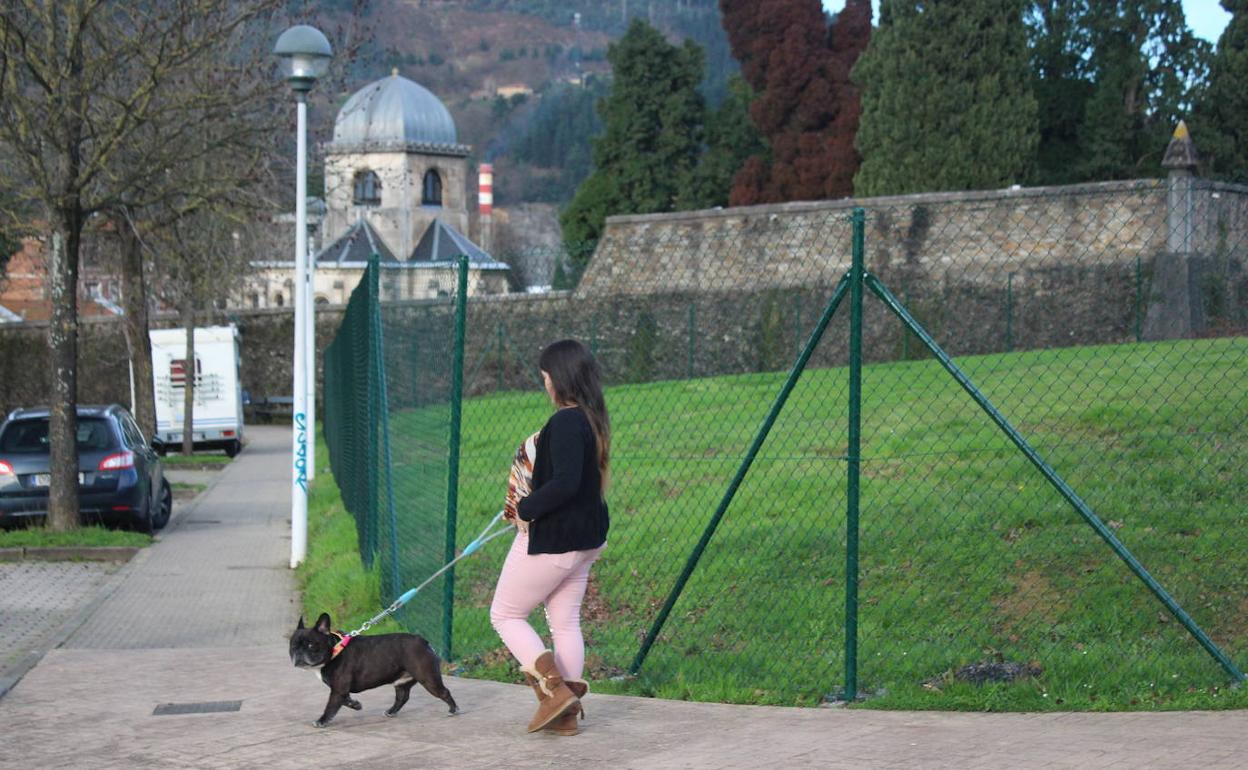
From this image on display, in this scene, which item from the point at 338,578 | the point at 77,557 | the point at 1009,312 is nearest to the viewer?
the point at 338,578

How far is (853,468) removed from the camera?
7020mm

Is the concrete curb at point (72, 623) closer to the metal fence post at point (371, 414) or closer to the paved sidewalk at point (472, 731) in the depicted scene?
the paved sidewalk at point (472, 731)

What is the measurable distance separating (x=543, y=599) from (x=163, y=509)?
13.2m

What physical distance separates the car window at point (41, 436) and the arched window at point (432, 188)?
246ft

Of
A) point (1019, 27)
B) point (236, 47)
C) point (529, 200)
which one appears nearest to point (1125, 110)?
point (1019, 27)

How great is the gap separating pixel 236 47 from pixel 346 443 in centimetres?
577

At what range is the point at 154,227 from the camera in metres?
20.2

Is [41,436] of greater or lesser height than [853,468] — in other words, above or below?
below

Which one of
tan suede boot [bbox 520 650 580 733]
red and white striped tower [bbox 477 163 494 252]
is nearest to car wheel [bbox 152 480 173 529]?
tan suede boot [bbox 520 650 580 733]

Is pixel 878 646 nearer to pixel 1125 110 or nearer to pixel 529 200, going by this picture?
pixel 1125 110

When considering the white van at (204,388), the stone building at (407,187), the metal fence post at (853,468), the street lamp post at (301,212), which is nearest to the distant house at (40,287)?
the white van at (204,388)

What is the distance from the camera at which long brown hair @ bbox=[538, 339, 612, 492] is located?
638 centimetres

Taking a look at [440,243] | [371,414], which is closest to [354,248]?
[440,243]

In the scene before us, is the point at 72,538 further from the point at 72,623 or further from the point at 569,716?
the point at 569,716
